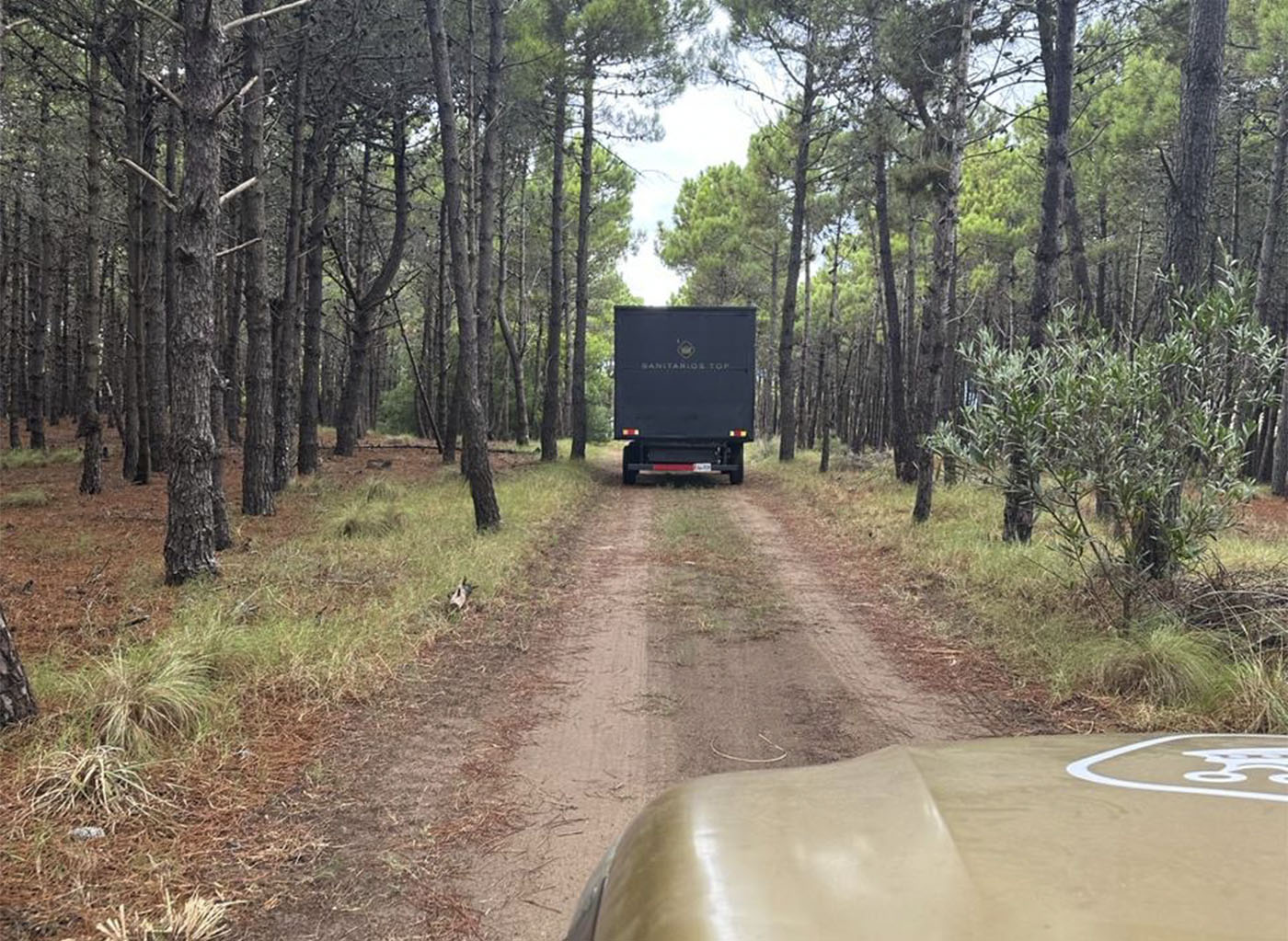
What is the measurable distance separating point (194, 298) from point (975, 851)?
7.48 m

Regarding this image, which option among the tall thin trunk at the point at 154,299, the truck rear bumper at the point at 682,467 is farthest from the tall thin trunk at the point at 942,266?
the tall thin trunk at the point at 154,299

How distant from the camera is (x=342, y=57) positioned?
13.4 m

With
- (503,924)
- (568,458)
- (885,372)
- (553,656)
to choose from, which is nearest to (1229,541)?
(553,656)

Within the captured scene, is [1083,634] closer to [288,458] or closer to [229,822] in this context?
[229,822]

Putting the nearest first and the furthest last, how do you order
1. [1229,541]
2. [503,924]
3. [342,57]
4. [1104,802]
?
[1104,802]
[503,924]
[1229,541]
[342,57]

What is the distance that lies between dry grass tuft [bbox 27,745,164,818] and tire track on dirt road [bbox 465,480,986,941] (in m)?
1.48

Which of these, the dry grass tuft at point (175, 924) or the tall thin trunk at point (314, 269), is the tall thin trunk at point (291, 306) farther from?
the dry grass tuft at point (175, 924)

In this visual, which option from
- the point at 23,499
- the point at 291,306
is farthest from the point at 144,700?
the point at 291,306

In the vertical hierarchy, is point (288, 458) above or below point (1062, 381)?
below

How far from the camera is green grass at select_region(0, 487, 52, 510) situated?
456 inches

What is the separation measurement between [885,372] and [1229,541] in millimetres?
31823

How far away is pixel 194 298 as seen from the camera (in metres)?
7.18

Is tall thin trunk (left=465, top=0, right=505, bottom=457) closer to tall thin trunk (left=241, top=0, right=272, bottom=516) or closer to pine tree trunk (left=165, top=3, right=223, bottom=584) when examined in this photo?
tall thin trunk (left=241, top=0, right=272, bottom=516)

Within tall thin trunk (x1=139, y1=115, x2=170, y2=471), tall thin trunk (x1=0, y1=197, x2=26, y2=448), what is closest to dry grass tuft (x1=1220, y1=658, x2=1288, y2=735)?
tall thin trunk (x1=139, y1=115, x2=170, y2=471)
